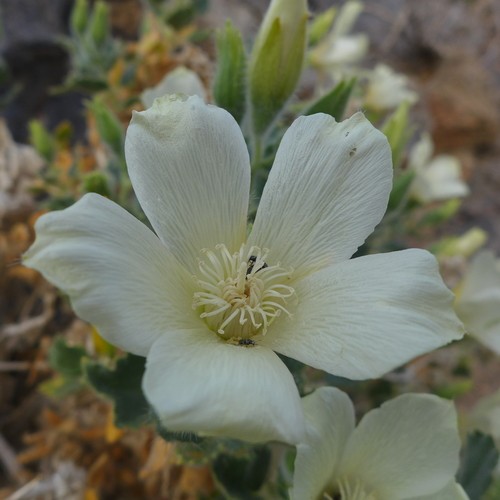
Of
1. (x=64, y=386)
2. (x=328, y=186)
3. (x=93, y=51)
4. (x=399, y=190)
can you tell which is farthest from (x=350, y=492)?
(x=93, y=51)

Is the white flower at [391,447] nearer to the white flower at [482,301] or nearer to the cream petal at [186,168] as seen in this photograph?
the cream petal at [186,168]

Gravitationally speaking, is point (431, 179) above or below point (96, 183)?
below

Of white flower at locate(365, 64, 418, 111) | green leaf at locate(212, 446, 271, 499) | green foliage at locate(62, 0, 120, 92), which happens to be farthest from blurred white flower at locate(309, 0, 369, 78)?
green leaf at locate(212, 446, 271, 499)

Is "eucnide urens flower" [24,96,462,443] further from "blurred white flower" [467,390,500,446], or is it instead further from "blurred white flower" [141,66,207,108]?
"blurred white flower" [467,390,500,446]

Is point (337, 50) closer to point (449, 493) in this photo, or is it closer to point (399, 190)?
point (399, 190)

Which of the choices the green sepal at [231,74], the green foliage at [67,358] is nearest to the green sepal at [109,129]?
the green sepal at [231,74]

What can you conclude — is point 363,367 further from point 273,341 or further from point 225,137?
point 225,137
